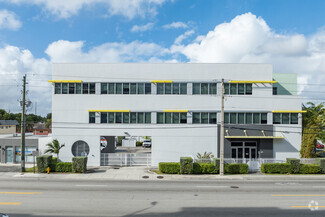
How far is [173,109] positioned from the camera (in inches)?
1148

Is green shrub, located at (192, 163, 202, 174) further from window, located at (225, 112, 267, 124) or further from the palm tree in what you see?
the palm tree

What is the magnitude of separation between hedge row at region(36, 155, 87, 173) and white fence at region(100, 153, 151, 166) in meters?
4.80

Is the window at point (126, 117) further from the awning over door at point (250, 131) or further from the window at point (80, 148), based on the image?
the awning over door at point (250, 131)

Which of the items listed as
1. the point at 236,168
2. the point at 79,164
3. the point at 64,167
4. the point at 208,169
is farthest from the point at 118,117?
the point at 236,168

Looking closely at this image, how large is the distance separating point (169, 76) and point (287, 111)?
49.0 ft

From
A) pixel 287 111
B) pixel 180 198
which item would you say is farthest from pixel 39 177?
pixel 287 111

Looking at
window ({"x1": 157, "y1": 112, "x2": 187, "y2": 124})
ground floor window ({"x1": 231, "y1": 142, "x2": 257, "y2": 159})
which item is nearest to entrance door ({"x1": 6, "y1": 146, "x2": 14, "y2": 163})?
window ({"x1": 157, "y1": 112, "x2": 187, "y2": 124})

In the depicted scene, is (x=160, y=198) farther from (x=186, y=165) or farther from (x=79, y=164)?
(x=79, y=164)

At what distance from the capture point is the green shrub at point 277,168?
24.2m

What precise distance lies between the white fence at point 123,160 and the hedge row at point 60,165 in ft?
15.7

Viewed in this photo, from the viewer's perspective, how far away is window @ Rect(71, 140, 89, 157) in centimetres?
2870

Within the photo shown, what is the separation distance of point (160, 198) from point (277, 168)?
596 inches

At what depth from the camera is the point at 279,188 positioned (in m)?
18.1

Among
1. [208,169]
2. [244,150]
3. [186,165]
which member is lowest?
[208,169]
